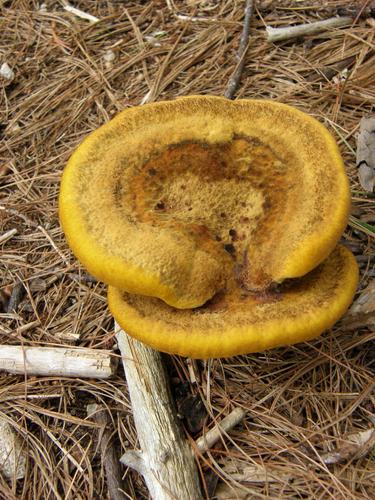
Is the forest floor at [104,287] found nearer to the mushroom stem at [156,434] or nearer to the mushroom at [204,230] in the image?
the mushroom stem at [156,434]

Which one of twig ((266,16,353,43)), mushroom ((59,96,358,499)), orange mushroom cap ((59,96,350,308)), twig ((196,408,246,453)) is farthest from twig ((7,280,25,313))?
twig ((266,16,353,43))

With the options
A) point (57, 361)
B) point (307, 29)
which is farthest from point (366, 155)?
point (57, 361)

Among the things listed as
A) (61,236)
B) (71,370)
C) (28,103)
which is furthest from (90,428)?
(28,103)

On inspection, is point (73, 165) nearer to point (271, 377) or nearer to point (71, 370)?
point (71, 370)

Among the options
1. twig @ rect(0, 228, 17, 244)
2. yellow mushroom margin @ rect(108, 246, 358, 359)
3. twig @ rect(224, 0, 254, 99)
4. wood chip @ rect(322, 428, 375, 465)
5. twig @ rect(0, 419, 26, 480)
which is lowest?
twig @ rect(0, 419, 26, 480)

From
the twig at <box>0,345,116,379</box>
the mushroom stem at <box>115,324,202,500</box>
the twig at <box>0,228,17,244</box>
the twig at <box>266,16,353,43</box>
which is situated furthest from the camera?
the twig at <box>266,16,353,43</box>

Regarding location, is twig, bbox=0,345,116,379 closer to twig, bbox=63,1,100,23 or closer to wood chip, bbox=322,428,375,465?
wood chip, bbox=322,428,375,465
